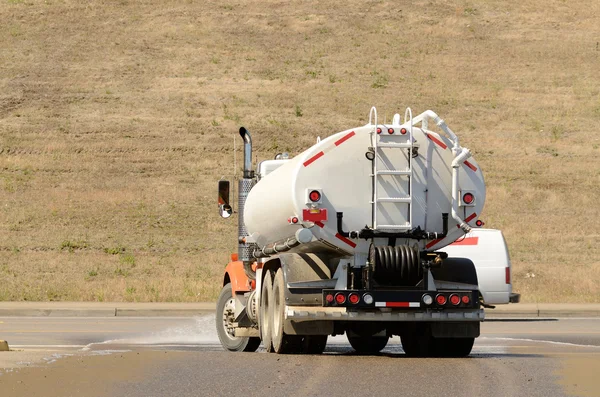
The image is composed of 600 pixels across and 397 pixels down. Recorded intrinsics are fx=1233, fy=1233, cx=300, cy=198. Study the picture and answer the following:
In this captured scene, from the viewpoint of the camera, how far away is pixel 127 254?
48.4 meters

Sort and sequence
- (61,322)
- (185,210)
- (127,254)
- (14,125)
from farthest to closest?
(14,125) < (185,210) < (127,254) < (61,322)

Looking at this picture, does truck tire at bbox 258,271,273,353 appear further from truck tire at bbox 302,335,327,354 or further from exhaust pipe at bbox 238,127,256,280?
exhaust pipe at bbox 238,127,256,280

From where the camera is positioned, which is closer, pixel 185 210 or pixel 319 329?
pixel 319 329

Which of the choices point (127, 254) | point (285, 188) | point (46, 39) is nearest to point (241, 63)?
point (46, 39)

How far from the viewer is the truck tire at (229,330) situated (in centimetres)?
1783

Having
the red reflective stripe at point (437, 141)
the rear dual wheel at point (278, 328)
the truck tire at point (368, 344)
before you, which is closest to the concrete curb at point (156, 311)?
the truck tire at point (368, 344)

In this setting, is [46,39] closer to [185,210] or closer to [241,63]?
[241,63]

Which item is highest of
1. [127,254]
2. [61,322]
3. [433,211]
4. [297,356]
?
[433,211]

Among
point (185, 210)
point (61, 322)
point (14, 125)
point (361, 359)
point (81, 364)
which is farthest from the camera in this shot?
point (14, 125)

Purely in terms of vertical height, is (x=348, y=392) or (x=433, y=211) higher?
(x=433, y=211)

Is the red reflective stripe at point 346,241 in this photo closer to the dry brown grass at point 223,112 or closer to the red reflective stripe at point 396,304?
the red reflective stripe at point 396,304

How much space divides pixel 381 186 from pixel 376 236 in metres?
0.62

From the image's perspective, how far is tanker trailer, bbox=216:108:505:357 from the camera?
14.8 metres

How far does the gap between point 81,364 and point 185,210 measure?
1572 inches
